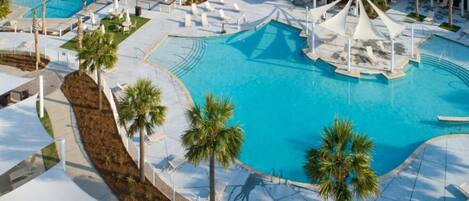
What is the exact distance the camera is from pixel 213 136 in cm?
2016

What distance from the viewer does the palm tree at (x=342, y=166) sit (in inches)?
742

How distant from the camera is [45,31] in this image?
40281 mm

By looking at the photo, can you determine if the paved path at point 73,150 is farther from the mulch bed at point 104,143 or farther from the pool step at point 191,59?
the pool step at point 191,59

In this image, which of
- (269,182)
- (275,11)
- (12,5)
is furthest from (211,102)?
(12,5)

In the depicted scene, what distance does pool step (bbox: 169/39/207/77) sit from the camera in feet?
119

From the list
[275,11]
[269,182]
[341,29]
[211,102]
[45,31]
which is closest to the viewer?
[211,102]

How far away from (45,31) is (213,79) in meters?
13.3

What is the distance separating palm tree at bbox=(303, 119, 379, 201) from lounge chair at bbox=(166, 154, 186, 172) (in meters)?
8.16

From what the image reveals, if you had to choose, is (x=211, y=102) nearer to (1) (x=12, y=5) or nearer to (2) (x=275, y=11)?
(2) (x=275, y=11)

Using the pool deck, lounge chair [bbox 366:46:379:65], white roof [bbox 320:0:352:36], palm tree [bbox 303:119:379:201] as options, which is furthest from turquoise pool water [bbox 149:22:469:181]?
→ palm tree [bbox 303:119:379:201]

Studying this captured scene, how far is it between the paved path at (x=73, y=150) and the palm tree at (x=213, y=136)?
5.39 m

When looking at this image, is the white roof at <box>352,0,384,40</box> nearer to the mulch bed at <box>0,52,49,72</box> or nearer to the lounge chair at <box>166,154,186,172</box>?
the lounge chair at <box>166,154,186,172</box>

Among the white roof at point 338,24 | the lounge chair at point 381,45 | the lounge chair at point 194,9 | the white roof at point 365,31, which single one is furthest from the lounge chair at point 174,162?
the lounge chair at point 194,9

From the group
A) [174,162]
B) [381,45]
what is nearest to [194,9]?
[381,45]
